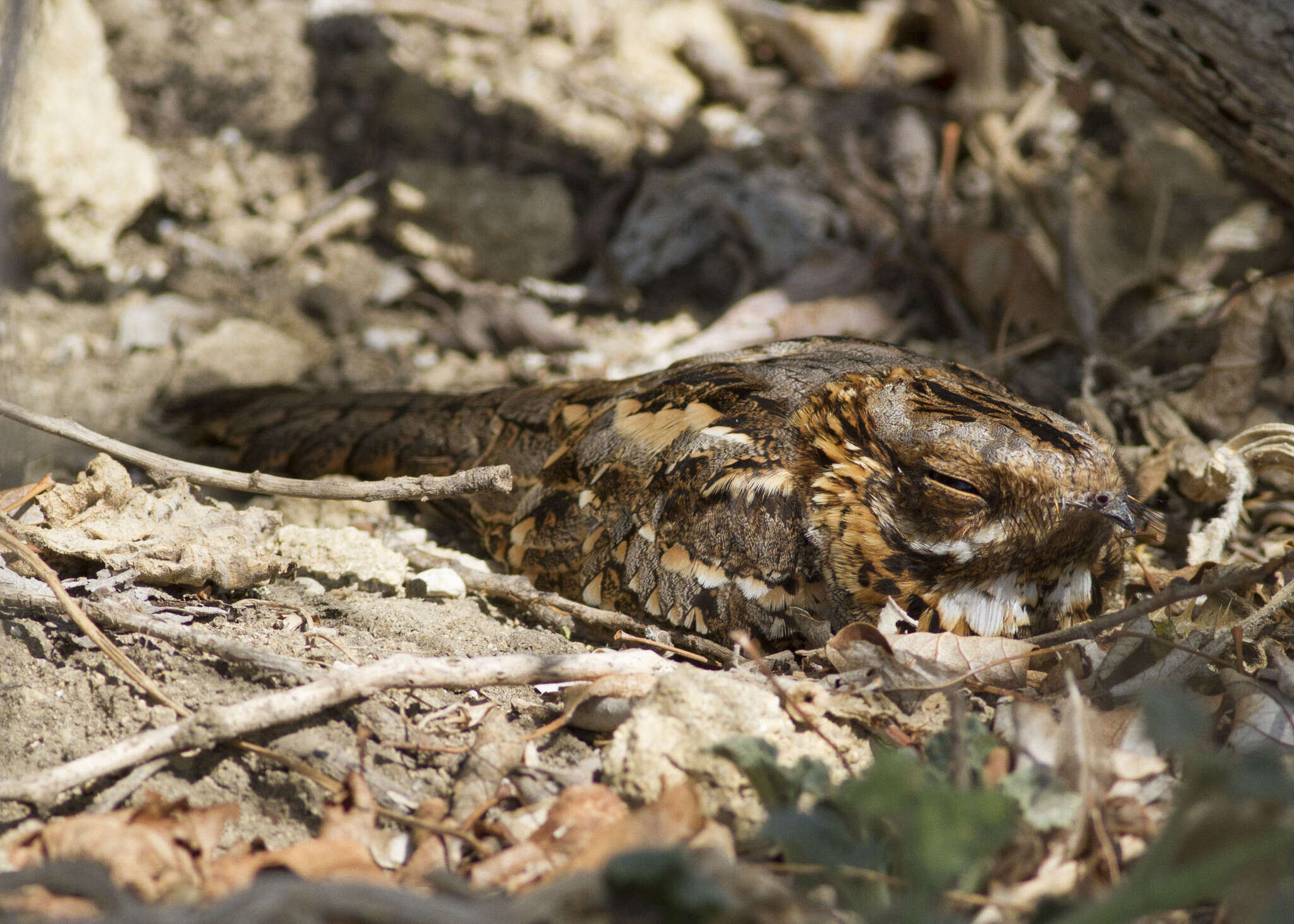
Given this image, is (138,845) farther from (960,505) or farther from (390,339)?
(390,339)

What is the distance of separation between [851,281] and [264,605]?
9.05 ft

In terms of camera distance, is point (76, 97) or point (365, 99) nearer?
point (76, 97)

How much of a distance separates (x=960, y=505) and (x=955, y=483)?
0.05m

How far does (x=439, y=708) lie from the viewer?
6.88 feet

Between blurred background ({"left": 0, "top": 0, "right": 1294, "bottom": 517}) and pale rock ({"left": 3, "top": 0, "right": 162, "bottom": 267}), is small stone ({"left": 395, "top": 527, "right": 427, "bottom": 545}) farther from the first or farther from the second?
pale rock ({"left": 3, "top": 0, "right": 162, "bottom": 267})

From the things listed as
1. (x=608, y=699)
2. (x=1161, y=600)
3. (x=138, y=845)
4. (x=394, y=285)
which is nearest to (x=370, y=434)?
(x=394, y=285)

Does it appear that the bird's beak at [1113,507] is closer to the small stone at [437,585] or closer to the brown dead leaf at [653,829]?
the brown dead leaf at [653,829]

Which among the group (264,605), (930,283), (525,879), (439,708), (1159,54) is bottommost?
(264,605)

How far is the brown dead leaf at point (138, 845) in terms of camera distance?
1632 millimetres

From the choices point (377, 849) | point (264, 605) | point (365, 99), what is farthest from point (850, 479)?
point (365, 99)

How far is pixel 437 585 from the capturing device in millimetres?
2734

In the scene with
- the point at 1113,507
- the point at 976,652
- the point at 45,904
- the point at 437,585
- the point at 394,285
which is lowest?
the point at 394,285

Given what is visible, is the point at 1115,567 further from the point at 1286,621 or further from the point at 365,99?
the point at 365,99

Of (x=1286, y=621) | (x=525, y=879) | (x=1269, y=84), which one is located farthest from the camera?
(x=1269, y=84)
